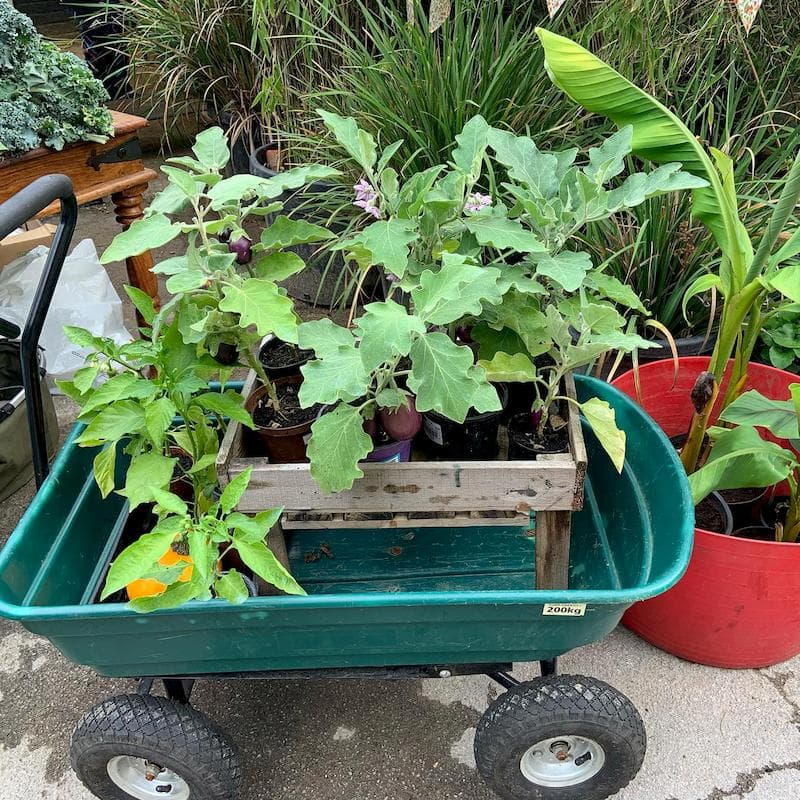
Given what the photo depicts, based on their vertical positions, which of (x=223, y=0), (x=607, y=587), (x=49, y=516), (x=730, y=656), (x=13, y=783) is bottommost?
(x=13, y=783)

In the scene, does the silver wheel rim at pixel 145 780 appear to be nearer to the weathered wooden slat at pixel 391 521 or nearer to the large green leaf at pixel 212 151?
the weathered wooden slat at pixel 391 521

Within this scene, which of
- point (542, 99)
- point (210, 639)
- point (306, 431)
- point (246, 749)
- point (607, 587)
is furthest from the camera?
point (542, 99)

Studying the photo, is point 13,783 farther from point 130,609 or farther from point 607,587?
point 607,587

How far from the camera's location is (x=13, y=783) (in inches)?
58.6

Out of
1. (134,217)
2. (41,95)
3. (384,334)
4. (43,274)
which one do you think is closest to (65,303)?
(134,217)

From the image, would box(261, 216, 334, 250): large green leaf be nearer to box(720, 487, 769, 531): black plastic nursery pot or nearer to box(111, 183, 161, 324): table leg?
box(720, 487, 769, 531): black plastic nursery pot

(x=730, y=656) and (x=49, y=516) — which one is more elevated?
(x=49, y=516)

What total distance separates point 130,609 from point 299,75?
2652 millimetres

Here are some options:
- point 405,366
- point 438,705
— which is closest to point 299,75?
point 405,366

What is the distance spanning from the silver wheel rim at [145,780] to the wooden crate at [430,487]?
0.54 m

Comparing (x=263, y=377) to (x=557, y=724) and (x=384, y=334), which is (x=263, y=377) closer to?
(x=384, y=334)

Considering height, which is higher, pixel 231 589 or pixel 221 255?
pixel 221 255

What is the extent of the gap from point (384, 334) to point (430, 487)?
0.36m

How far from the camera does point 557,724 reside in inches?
47.2
